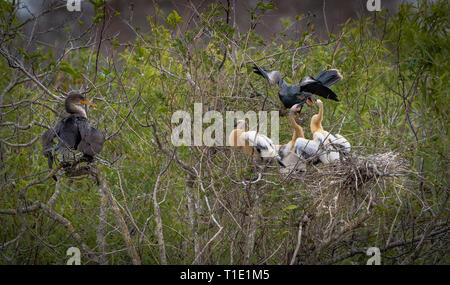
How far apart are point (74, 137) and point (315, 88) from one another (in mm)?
2148

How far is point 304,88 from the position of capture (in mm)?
5199

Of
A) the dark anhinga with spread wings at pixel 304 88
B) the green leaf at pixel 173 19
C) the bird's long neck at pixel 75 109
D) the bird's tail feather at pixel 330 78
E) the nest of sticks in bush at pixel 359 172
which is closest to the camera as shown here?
the nest of sticks in bush at pixel 359 172

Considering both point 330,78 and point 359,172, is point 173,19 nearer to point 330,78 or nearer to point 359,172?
point 330,78

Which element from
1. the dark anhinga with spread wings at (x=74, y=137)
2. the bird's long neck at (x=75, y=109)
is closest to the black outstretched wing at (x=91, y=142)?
the dark anhinga with spread wings at (x=74, y=137)

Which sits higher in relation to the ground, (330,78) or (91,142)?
(330,78)

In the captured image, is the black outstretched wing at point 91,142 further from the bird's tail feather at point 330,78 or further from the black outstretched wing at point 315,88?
the bird's tail feather at point 330,78

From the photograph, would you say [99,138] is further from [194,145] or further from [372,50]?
[372,50]

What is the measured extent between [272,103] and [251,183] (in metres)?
1.18

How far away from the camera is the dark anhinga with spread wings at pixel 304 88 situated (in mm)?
5066

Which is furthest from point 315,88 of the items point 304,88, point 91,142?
point 91,142

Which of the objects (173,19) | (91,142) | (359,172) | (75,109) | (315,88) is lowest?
(359,172)

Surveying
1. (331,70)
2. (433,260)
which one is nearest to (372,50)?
(331,70)

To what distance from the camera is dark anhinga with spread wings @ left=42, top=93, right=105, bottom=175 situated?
13.8ft

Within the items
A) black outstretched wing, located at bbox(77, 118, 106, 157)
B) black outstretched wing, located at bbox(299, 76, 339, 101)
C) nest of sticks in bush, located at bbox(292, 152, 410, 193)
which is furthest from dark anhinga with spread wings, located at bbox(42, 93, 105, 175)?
black outstretched wing, located at bbox(299, 76, 339, 101)
